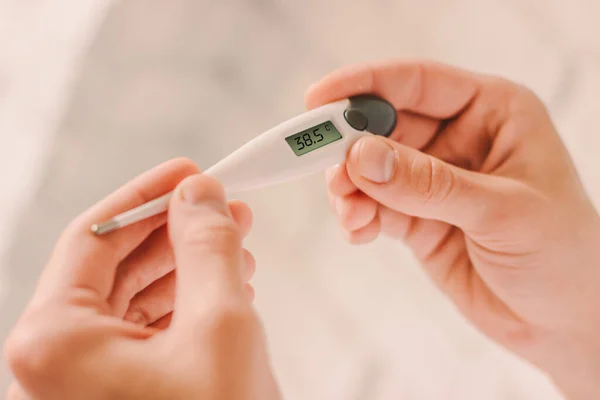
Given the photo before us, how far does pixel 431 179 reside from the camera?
53 cm

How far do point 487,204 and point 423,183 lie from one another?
0.25 feet

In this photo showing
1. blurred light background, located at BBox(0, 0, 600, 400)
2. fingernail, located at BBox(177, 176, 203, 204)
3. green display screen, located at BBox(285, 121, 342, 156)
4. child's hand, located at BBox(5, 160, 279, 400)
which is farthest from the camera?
blurred light background, located at BBox(0, 0, 600, 400)

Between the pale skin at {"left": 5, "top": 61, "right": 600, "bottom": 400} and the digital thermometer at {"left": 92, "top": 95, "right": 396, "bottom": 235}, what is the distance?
3 centimetres

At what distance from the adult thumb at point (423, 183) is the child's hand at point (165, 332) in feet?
0.51

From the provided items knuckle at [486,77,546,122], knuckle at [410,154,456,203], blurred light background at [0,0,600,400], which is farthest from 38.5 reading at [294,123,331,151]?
blurred light background at [0,0,600,400]

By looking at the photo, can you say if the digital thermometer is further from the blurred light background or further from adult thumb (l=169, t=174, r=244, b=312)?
the blurred light background

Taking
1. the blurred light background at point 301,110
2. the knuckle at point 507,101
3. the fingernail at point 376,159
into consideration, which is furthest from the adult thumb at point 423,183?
the blurred light background at point 301,110

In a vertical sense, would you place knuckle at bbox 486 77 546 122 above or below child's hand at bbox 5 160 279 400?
below

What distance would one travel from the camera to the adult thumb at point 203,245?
0.39 meters

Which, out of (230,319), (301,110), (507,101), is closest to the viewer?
(230,319)

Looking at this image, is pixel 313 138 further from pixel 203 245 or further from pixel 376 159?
pixel 203 245

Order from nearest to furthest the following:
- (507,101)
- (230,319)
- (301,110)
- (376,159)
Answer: (230,319), (376,159), (507,101), (301,110)

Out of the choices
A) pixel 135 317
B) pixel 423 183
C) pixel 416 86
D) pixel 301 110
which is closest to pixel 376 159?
pixel 423 183

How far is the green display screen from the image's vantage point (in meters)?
0.56
